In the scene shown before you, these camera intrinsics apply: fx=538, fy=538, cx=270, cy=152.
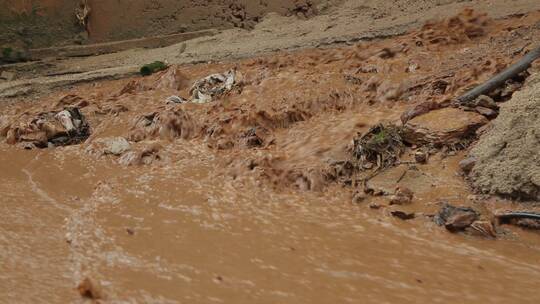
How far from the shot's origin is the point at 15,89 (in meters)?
10.8

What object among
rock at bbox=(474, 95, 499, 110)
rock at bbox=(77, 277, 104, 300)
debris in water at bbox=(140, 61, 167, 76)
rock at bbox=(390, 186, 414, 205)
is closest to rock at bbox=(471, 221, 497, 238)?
rock at bbox=(390, 186, 414, 205)

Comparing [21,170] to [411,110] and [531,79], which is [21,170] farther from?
[531,79]

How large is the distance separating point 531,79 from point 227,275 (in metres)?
3.86

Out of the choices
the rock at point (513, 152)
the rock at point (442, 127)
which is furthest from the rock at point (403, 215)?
the rock at point (442, 127)

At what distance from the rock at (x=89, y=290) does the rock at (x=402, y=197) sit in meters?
2.74

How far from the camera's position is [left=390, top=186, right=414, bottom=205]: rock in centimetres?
487

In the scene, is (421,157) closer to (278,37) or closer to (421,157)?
(421,157)

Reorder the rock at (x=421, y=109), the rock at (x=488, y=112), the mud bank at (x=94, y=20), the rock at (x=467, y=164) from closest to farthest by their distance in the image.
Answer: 1. the rock at (x=467, y=164)
2. the rock at (x=488, y=112)
3. the rock at (x=421, y=109)
4. the mud bank at (x=94, y=20)

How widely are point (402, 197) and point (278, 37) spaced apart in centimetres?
667

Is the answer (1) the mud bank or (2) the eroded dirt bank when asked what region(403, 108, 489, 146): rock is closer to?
(2) the eroded dirt bank

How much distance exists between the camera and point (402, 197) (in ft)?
16.0

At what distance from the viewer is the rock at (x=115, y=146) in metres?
7.40

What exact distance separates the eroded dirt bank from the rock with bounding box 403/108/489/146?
0.11 ft

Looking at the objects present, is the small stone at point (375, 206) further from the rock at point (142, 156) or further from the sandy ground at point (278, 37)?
the sandy ground at point (278, 37)
